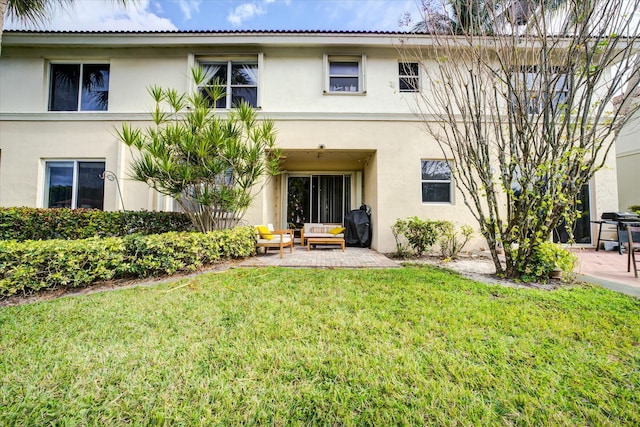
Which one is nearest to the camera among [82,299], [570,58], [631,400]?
[631,400]

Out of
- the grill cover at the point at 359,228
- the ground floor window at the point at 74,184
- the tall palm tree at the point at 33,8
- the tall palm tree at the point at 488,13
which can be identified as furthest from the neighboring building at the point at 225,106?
the tall palm tree at the point at 488,13

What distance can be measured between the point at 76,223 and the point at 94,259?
295 cm

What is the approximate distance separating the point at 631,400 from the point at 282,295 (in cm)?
319

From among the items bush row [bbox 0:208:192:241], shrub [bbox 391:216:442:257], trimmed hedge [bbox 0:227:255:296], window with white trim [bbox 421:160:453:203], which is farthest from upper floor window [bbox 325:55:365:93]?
bush row [bbox 0:208:192:241]

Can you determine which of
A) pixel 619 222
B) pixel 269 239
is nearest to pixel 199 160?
pixel 269 239

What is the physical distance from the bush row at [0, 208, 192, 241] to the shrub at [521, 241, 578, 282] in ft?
25.3

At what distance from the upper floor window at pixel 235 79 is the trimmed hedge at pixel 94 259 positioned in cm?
488

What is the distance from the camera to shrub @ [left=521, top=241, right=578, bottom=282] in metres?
4.04

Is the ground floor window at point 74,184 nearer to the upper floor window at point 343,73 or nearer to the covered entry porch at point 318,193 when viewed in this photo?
the covered entry porch at point 318,193

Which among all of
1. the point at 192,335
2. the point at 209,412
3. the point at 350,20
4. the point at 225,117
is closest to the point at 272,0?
the point at 350,20

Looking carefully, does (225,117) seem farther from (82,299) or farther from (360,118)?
(82,299)

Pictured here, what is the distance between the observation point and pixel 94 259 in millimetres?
3967

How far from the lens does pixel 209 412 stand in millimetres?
1504

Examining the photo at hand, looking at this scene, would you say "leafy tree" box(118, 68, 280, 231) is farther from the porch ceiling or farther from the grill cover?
the grill cover
